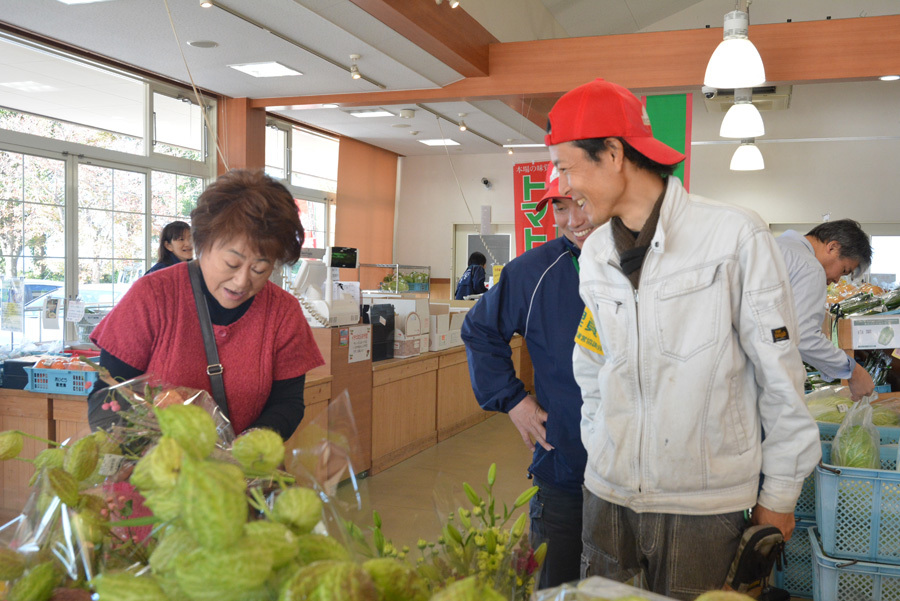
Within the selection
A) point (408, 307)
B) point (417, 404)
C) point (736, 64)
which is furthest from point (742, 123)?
point (417, 404)

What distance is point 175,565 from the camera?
0.50 meters

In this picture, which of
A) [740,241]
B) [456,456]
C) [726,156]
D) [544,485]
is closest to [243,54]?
[456,456]

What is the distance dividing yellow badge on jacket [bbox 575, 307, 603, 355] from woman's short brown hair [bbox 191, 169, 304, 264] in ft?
2.36

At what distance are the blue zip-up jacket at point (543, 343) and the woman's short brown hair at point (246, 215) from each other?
2.41ft

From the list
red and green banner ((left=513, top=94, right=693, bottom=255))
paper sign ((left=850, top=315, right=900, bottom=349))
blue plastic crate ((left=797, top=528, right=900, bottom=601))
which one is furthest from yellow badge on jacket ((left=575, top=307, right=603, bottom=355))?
red and green banner ((left=513, top=94, right=693, bottom=255))

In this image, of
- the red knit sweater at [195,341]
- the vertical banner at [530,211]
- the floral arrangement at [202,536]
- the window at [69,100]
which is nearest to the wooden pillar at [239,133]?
the window at [69,100]

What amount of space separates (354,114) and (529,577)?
8.69 meters

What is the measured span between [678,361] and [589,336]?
27 cm

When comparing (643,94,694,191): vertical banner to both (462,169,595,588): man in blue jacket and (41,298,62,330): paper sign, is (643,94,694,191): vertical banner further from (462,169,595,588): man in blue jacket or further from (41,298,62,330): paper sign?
(41,298,62,330): paper sign

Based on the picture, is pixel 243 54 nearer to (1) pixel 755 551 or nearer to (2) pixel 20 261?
(2) pixel 20 261

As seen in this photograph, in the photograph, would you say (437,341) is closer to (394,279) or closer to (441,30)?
(441,30)

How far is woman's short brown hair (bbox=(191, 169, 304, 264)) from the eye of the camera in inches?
65.5

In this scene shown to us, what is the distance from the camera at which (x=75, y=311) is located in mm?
4777

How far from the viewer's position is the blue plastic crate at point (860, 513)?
86.3 inches
